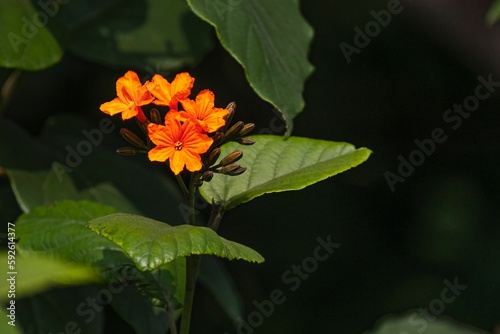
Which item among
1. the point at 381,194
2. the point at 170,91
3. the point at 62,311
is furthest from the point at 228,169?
the point at 381,194

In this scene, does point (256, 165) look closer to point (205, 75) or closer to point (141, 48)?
point (141, 48)

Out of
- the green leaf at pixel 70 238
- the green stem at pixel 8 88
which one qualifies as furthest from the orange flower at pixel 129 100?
the green stem at pixel 8 88

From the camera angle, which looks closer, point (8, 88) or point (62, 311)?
point (62, 311)

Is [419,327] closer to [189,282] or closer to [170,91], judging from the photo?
[189,282]

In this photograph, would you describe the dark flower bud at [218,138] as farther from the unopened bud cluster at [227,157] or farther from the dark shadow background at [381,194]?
the dark shadow background at [381,194]

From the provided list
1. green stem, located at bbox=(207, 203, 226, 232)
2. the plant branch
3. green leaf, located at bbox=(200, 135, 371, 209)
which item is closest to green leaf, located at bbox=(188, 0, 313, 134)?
green leaf, located at bbox=(200, 135, 371, 209)

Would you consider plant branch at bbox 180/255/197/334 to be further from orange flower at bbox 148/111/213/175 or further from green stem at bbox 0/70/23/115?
green stem at bbox 0/70/23/115

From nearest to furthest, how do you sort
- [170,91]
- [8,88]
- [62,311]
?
[170,91] < [62,311] < [8,88]
